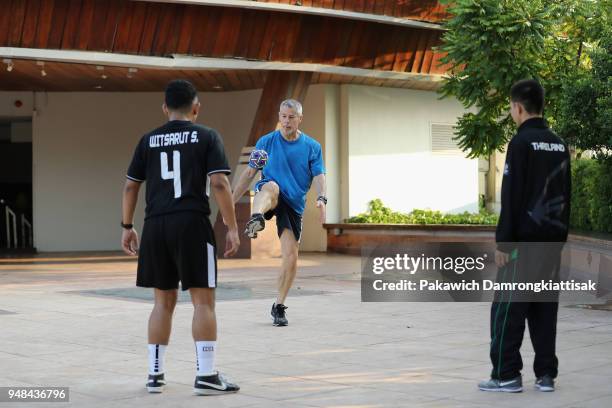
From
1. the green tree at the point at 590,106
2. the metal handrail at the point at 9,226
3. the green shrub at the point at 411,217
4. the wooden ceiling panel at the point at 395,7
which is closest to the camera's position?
the green tree at the point at 590,106

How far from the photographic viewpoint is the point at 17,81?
21.5 m

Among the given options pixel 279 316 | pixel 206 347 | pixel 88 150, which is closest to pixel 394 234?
pixel 88 150

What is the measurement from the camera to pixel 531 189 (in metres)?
6.34

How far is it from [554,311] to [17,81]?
17.1 metres

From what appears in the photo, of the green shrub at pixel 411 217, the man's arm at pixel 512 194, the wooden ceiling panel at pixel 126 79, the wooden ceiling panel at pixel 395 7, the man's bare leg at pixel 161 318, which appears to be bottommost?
the man's bare leg at pixel 161 318

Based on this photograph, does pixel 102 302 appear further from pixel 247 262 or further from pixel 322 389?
pixel 247 262

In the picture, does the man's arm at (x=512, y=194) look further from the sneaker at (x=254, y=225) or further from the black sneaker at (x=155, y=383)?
the sneaker at (x=254, y=225)

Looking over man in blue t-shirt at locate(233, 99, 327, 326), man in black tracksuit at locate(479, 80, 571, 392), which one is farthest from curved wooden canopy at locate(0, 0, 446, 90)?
man in black tracksuit at locate(479, 80, 571, 392)

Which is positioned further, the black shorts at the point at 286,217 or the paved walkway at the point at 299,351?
the black shorts at the point at 286,217

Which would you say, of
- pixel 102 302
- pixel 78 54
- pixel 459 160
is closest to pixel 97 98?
pixel 78 54

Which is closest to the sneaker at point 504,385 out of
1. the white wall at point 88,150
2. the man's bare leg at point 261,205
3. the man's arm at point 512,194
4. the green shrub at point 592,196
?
the man's arm at point 512,194

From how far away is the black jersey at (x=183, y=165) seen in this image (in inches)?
251

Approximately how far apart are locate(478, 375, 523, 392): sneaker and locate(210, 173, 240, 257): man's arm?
180 centimetres

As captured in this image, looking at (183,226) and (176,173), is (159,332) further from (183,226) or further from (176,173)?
(176,173)
